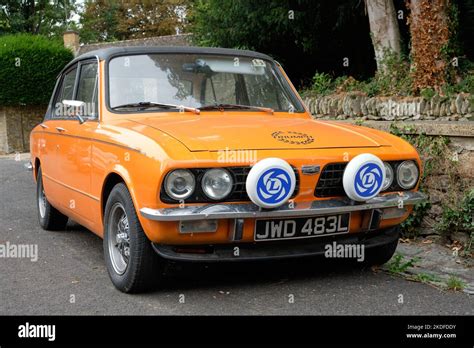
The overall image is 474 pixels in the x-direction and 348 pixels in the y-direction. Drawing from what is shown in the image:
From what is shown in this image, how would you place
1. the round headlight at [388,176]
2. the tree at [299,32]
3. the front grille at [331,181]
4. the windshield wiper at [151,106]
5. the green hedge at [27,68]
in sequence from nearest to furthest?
the front grille at [331,181], the round headlight at [388,176], the windshield wiper at [151,106], the tree at [299,32], the green hedge at [27,68]

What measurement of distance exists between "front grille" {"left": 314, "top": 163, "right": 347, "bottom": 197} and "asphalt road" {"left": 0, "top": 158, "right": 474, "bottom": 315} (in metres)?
0.69

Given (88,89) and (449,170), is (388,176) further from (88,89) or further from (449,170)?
(88,89)

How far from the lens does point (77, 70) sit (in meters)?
6.14

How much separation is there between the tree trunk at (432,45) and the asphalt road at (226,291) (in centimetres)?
384

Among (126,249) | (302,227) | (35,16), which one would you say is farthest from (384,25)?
(35,16)

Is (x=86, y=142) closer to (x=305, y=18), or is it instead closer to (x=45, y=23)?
(x=305, y=18)

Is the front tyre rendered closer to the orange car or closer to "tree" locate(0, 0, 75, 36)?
the orange car

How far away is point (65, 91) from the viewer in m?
6.64

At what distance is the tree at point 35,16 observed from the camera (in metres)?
40.1

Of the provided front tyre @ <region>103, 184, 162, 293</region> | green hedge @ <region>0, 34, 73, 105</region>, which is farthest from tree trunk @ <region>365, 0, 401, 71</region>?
green hedge @ <region>0, 34, 73, 105</region>

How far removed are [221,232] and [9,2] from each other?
135 feet

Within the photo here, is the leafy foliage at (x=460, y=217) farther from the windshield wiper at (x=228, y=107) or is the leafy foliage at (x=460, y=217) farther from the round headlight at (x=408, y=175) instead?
the windshield wiper at (x=228, y=107)

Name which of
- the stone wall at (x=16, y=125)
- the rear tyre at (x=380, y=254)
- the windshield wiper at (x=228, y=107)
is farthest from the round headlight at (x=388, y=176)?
the stone wall at (x=16, y=125)
